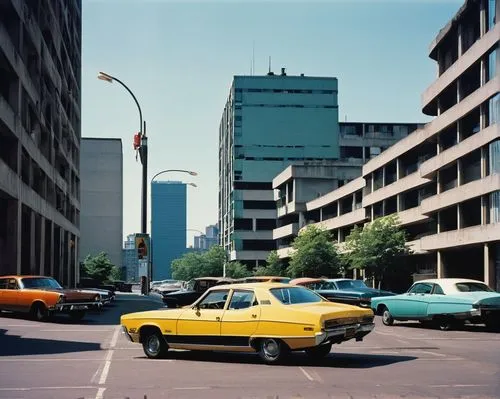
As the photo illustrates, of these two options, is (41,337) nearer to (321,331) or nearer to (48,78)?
(321,331)

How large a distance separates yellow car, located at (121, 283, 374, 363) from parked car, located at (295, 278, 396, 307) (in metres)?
15.6

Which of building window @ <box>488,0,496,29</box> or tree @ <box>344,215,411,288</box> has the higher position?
building window @ <box>488,0,496,29</box>

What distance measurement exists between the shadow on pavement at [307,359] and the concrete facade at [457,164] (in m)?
30.2

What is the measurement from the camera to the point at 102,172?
5064 inches

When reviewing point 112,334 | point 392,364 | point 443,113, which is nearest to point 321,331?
point 392,364

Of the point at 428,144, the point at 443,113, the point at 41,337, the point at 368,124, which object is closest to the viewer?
the point at 41,337

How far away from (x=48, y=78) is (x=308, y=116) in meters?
81.4

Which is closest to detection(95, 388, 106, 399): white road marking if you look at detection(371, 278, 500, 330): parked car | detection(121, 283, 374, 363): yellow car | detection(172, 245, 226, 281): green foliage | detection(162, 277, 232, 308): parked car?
detection(121, 283, 374, 363): yellow car

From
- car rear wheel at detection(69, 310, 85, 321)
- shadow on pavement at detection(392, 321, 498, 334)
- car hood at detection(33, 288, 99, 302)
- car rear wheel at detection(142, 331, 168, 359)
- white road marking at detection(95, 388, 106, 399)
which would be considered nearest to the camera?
white road marking at detection(95, 388, 106, 399)

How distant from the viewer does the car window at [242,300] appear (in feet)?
44.6

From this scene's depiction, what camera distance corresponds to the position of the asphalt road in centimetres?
1016

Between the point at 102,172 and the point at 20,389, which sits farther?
the point at 102,172

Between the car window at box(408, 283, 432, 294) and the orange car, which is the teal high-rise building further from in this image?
the car window at box(408, 283, 432, 294)

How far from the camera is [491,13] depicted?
44188mm
